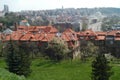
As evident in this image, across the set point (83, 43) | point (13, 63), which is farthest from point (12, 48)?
point (83, 43)

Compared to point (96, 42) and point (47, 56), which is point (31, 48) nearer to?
point (47, 56)

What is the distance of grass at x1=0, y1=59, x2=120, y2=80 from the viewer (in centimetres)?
5178

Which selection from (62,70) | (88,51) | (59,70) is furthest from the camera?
(88,51)

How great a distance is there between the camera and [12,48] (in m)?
55.2

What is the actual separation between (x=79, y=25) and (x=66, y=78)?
102m

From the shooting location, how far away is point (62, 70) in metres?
58.3

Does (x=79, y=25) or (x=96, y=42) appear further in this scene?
(x=79, y=25)

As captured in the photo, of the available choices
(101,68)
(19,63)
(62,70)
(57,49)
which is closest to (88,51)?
(57,49)

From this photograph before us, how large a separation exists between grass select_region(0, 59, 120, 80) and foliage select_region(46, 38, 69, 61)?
228 cm

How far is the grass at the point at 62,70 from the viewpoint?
5178cm

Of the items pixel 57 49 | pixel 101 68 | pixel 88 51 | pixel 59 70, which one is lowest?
pixel 59 70

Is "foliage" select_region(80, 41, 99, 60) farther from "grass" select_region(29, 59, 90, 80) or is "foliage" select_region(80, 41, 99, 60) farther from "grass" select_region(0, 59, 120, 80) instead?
"grass" select_region(29, 59, 90, 80)

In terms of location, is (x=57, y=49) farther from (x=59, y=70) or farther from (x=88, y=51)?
(x=59, y=70)

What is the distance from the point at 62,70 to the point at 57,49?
1285 centimetres
